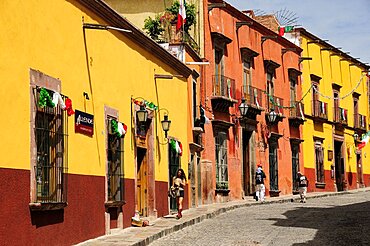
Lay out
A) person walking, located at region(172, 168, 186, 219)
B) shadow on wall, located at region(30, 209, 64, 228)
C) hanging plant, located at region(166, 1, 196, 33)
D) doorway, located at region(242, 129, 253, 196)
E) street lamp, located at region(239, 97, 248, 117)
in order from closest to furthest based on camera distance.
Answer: shadow on wall, located at region(30, 209, 64, 228) < person walking, located at region(172, 168, 186, 219) < hanging plant, located at region(166, 1, 196, 33) < street lamp, located at region(239, 97, 248, 117) < doorway, located at region(242, 129, 253, 196)

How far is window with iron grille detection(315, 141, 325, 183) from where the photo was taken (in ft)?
132

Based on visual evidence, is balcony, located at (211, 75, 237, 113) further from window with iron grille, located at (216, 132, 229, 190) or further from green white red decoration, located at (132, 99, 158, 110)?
green white red decoration, located at (132, 99, 158, 110)

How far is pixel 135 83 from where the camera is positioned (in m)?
17.7

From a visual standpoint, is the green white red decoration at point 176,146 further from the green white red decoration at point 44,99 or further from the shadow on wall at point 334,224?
the green white red decoration at point 44,99

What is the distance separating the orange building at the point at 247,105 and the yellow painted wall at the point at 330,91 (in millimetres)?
1152

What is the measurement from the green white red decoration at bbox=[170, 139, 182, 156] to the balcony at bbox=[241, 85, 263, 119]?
9843 millimetres

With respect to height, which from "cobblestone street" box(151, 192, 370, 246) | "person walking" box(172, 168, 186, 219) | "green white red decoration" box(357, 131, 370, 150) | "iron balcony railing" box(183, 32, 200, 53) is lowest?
"cobblestone street" box(151, 192, 370, 246)

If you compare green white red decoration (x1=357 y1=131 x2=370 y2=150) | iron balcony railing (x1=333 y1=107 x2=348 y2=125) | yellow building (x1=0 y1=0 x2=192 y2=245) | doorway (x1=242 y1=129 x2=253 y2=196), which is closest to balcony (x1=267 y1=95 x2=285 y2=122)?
doorway (x1=242 y1=129 x2=253 y2=196)

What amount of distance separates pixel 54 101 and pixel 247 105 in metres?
19.7

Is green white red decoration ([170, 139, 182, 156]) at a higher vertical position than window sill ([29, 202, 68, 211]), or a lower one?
higher

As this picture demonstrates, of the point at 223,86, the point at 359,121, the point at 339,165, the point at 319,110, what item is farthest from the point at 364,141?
the point at 223,86

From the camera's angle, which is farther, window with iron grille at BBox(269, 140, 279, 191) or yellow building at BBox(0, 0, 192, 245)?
window with iron grille at BBox(269, 140, 279, 191)

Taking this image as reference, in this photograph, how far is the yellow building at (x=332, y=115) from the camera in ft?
129

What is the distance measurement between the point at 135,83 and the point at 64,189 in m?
5.54
